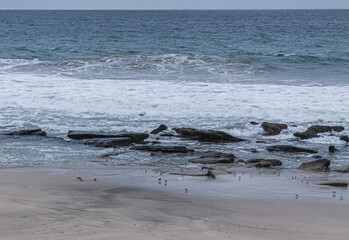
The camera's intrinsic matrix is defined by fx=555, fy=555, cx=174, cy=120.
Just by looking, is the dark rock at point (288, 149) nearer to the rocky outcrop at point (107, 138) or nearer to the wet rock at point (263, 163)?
the wet rock at point (263, 163)

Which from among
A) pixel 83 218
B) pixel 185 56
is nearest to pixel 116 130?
pixel 83 218

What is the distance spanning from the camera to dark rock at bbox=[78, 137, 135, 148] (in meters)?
12.6

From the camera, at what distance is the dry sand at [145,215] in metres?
6.53

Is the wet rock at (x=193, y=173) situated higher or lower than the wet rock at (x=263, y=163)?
lower

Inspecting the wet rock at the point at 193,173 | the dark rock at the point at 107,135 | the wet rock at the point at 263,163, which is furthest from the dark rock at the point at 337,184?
the dark rock at the point at 107,135

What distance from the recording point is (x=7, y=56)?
3378 cm

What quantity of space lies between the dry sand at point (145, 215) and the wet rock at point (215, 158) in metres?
2.73

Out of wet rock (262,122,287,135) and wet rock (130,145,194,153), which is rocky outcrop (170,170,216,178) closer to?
wet rock (130,145,194,153)

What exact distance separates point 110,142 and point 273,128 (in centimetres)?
424

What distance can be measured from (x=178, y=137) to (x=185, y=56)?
66.8ft

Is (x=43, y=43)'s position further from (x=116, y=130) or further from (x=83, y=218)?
(x=83, y=218)

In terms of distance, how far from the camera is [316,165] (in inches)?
428

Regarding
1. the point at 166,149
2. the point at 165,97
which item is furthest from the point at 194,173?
the point at 165,97

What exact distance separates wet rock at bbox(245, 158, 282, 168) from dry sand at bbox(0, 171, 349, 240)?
2.71m
